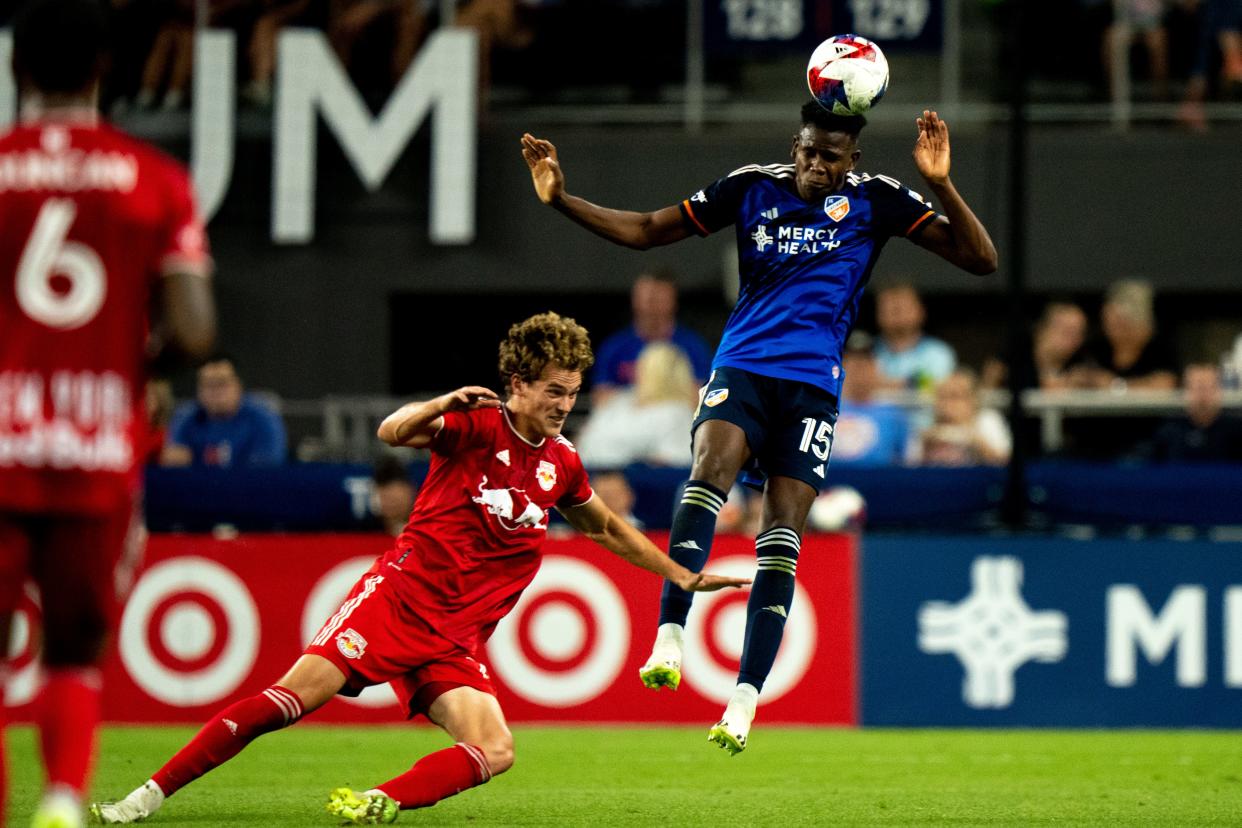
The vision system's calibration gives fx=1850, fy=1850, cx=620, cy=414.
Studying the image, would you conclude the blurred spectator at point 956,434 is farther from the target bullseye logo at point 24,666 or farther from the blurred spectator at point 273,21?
the blurred spectator at point 273,21

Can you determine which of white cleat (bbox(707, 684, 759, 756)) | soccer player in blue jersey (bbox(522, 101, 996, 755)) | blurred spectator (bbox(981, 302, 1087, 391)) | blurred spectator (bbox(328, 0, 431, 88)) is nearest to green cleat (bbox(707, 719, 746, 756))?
white cleat (bbox(707, 684, 759, 756))

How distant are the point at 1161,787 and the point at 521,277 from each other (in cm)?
983

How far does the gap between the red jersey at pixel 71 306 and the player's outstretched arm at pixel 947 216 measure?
3288 millimetres

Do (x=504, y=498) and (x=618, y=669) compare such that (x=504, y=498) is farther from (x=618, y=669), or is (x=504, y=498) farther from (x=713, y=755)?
(x=618, y=669)

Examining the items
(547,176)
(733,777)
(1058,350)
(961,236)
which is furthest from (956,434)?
(547,176)

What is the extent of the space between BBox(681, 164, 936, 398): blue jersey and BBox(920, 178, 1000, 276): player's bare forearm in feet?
0.40

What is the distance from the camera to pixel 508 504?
6820 mm

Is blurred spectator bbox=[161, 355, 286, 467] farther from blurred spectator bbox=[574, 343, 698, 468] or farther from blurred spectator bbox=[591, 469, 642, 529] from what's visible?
blurred spectator bbox=[591, 469, 642, 529]

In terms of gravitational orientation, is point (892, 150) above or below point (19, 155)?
above

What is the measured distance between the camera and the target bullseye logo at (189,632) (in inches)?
449

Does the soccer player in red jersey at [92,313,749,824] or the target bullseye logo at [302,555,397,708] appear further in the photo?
the target bullseye logo at [302,555,397,708]

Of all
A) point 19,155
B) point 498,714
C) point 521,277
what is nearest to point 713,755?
point 498,714

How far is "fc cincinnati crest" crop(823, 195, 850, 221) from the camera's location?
7078 millimetres

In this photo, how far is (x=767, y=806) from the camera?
7.41 metres
